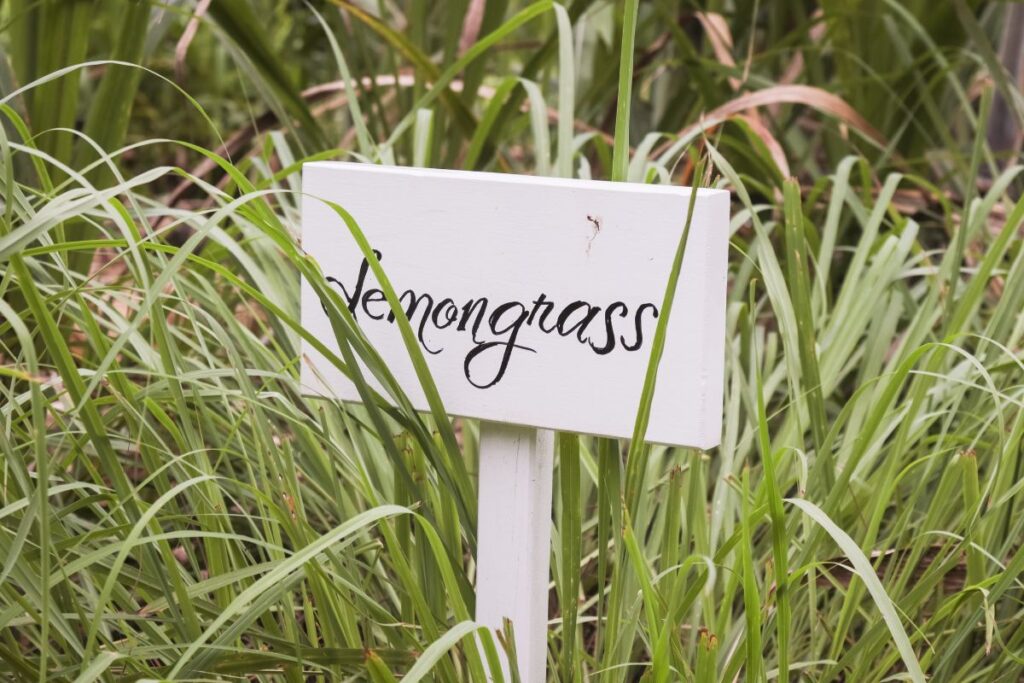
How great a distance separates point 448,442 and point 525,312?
0.09 metres

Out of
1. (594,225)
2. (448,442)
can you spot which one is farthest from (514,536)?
(594,225)

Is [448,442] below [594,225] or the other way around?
below

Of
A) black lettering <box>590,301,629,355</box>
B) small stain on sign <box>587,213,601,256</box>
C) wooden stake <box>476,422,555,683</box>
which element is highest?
small stain on sign <box>587,213,601,256</box>

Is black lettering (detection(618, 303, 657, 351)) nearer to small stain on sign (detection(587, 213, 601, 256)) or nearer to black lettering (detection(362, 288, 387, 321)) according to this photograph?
small stain on sign (detection(587, 213, 601, 256))

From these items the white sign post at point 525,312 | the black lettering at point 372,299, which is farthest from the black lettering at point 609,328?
the black lettering at point 372,299

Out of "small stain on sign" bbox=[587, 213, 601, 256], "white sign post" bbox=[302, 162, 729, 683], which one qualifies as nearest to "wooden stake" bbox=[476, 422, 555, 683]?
"white sign post" bbox=[302, 162, 729, 683]

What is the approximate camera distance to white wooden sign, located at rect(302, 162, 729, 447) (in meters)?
0.64

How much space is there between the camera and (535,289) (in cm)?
67

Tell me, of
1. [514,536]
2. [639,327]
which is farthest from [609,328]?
[514,536]

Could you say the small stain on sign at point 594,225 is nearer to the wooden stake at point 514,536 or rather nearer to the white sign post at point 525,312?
the white sign post at point 525,312

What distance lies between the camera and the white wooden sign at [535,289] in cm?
64

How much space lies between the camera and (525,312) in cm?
67

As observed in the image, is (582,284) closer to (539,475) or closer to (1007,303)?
(539,475)

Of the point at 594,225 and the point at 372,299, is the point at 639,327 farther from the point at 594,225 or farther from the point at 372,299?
the point at 372,299
